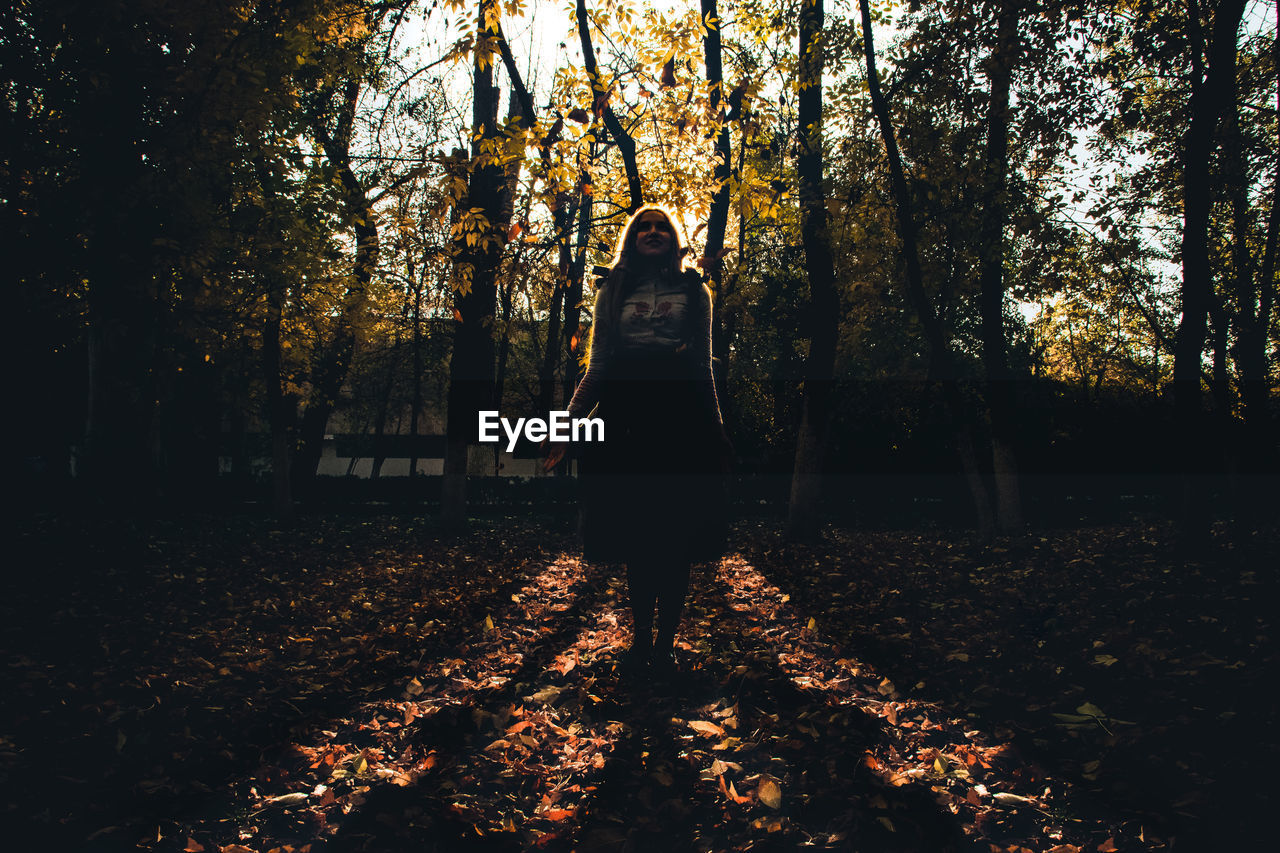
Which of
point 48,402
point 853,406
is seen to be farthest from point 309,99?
point 48,402

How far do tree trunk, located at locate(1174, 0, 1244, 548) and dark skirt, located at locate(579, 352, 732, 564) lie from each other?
527 cm

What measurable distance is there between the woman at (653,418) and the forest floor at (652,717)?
Answer: 0.92 meters

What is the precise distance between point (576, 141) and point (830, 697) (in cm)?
660

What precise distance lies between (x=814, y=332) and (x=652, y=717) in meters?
8.93

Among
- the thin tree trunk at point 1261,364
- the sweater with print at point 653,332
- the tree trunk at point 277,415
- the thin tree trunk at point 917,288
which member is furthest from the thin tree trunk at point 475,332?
the thin tree trunk at point 1261,364

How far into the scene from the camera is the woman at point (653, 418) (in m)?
4.16

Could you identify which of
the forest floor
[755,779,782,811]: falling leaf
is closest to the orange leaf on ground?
the forest floor

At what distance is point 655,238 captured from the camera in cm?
423

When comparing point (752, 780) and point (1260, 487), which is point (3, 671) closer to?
point (752, 780)

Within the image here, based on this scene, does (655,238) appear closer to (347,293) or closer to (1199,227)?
(1199,227)

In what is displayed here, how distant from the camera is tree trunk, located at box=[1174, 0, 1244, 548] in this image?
6.70 metres

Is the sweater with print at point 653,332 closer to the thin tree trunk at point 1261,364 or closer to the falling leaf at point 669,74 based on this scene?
the falling leaf at point 669,74

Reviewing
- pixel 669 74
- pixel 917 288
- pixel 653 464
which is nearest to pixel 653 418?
pixel 653 464

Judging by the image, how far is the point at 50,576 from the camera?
6.98 meters
